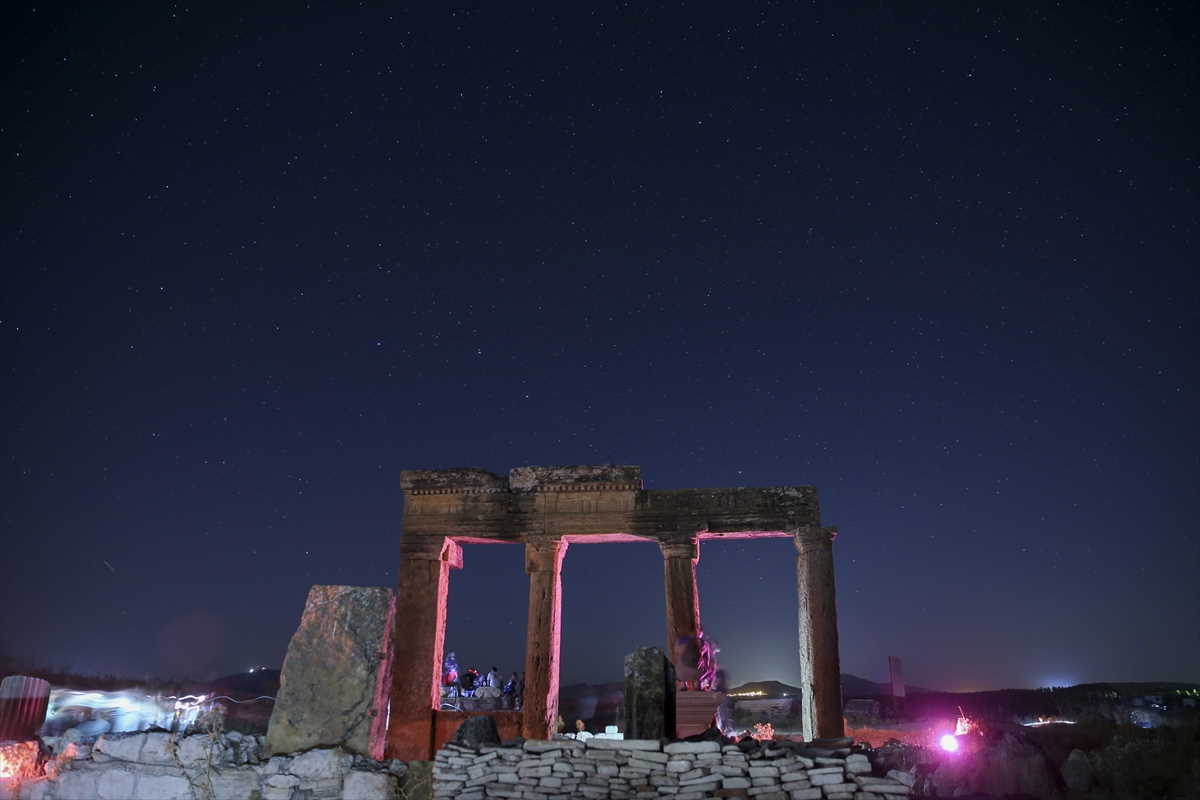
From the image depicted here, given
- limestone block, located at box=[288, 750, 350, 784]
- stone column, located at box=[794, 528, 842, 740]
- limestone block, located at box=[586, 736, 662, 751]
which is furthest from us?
stone column, located at box=[794, 528, 842, 740]

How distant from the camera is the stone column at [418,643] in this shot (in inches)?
675

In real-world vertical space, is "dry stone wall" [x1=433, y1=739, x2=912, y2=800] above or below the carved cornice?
below

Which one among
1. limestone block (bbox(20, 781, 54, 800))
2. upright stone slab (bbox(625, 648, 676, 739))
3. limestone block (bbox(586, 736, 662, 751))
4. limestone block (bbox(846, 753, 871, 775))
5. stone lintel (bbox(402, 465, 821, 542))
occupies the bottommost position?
limestone block (bbox(20, 781, 54, 800))

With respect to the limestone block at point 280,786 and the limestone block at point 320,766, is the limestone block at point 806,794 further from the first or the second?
the limestone block at point 280,786

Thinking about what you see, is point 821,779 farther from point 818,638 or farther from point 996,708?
point 996,708

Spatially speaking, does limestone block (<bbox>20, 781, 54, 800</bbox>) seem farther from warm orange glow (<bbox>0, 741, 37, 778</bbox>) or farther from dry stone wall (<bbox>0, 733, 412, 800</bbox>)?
warm orange glow (<bbox>0, 741, 37, 778</bbox>)

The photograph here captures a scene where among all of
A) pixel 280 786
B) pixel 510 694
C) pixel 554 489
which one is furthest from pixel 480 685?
pixel 280 786

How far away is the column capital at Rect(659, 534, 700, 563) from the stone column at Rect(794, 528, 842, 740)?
2.11m

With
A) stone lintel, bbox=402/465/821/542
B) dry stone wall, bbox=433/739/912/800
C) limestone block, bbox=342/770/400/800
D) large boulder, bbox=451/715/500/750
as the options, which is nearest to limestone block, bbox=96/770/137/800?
limestone block, bbox=342/770/400/800

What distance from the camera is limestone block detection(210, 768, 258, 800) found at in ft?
35.7

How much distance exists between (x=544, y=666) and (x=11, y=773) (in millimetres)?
9043

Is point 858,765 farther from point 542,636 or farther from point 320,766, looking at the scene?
point 542,636

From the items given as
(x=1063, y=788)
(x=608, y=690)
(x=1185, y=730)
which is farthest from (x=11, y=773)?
(x=608, y=690)

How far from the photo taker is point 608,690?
173 ft
